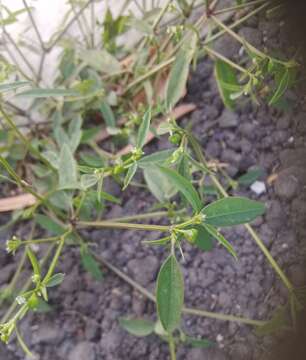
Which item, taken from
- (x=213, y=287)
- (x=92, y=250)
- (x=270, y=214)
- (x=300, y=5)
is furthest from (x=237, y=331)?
(x=300, y=5)

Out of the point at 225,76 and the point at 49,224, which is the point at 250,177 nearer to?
the point at 225,76

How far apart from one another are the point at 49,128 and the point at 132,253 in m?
0.32

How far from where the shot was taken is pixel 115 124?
1090 millimetres

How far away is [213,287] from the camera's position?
0.98 metres

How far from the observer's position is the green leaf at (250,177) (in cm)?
98

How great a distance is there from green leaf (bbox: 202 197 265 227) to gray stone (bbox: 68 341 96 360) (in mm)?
475

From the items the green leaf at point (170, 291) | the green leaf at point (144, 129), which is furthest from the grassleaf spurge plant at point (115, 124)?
the green leaf at point (170, 291)

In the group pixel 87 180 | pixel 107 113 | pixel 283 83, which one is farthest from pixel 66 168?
pixel 283 83

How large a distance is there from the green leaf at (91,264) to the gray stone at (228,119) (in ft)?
1.25

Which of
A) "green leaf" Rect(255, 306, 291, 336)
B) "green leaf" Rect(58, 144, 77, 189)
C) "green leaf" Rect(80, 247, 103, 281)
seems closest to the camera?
"green leaf" Rect(255, 306, 291, 336)

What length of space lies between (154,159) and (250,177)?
0.34m

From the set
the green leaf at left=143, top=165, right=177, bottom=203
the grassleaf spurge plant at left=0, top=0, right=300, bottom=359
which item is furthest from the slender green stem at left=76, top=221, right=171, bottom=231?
the green leaf at left=143, top=165, right=177, bottom=203

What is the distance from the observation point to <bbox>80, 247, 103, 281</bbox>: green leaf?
3.04ft

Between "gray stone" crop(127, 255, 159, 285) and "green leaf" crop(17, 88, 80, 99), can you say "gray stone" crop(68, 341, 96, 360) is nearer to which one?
"gray stone" crop(127, 255, 159, 285)
